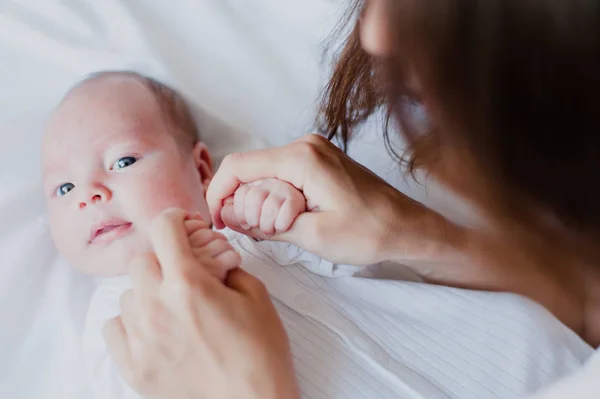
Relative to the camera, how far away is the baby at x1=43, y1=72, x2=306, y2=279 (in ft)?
2.96

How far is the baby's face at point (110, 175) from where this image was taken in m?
0.90

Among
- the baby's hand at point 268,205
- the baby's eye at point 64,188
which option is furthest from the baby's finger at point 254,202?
the baby's eye at point 64,188

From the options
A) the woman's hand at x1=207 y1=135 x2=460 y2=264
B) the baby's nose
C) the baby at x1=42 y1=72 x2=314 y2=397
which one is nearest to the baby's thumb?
the woman's hand at x1=207 y1=135 x2=460 y2=264

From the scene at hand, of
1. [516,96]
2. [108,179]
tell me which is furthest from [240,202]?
[516,96]

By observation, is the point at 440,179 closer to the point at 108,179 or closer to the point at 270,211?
the point at 270,211

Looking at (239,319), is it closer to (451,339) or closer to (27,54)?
(451,339)

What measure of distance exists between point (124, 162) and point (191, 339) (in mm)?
394

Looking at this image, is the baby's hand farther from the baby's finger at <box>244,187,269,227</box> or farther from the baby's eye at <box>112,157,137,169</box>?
the baby's eye at <box>112,157,137,169</box>

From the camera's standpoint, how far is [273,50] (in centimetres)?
116

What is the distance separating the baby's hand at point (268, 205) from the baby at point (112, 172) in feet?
0.70

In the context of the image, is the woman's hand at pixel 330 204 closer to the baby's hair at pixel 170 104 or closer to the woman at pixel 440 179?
the woman at pixel 440 179

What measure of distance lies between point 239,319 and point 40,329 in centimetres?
45

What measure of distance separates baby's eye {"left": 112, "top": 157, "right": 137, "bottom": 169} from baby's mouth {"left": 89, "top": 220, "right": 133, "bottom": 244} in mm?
93

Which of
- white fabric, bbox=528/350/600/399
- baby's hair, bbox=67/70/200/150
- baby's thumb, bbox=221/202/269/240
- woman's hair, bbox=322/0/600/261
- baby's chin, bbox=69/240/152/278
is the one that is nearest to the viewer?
woman's hair, bbox=322/0/600/261
